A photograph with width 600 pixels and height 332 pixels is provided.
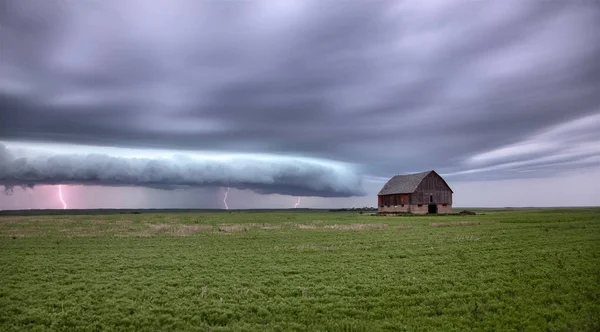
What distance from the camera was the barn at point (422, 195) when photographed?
101000 mm

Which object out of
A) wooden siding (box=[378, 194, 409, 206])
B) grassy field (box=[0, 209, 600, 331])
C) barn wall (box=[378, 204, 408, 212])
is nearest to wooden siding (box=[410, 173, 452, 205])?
wooden siding (box=[378, 194, 409, 206])

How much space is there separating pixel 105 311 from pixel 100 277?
265 inches

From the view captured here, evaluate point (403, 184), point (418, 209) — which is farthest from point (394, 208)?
point (418, 209)

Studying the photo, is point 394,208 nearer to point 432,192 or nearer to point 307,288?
point 432,192

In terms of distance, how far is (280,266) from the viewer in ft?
76.9

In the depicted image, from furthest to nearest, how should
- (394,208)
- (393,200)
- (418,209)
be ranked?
Result: 1. (393,200)
2. (394,208)
3. (418,209)

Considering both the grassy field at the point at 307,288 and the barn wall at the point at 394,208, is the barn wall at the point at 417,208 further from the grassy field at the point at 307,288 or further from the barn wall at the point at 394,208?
the grassy field at the point at 307,288

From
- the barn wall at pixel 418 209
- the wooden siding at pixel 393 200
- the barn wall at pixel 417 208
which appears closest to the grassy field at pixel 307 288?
the barn wall at pixel 418 209

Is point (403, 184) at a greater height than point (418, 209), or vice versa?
point (403, 184)

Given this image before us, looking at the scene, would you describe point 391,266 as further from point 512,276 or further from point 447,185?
point 447,185

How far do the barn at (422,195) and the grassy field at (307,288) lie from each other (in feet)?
230

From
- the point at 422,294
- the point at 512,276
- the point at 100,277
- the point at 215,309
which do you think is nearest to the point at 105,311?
the point at 215,309

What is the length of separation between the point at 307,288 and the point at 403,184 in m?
94.6

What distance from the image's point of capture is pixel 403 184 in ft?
354
